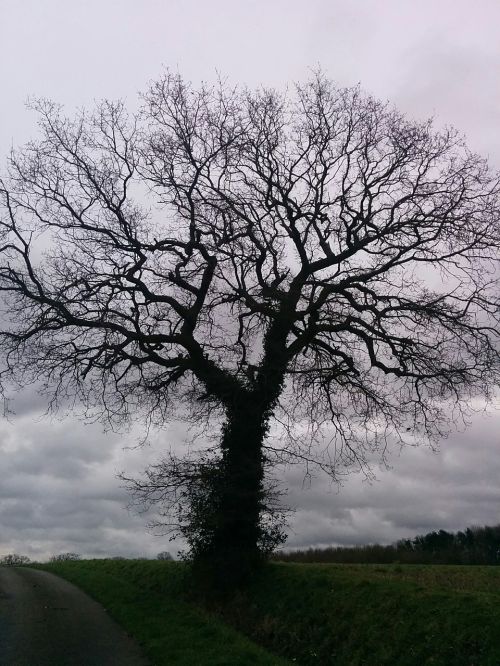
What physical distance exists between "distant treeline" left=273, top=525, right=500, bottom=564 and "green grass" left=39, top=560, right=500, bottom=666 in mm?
3689

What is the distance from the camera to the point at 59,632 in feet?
48.8

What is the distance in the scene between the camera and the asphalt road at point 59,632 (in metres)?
12.5

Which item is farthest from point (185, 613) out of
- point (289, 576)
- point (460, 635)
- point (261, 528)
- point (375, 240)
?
point (375, 240)

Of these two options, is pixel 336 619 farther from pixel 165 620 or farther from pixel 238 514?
pixel 238 514

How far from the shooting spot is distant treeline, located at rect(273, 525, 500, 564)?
853 inches

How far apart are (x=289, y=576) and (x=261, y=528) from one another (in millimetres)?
2331

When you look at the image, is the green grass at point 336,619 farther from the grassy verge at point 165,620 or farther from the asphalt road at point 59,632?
the asphalt road at point 59,632

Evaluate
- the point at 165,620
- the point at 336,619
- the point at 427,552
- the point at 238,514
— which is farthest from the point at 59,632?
the point at 427,552

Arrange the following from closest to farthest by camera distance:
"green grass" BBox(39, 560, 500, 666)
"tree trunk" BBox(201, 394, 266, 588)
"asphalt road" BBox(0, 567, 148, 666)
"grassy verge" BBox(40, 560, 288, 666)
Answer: "green grass" BBox(39, 560, 500, 666), "grassy verge" BBox(40, 560, 288, 666), "asphalt road" BBox(0, 567, 148, 666), "tree trunk" BBox(201, 394, 266, 588)

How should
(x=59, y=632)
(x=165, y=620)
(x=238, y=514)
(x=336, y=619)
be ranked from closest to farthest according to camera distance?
(x=336, y=619), (x=59, y=632), (x=165, y=620), (x=238, y=514)

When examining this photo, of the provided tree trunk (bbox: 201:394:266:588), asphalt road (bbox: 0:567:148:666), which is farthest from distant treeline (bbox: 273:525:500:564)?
asphalt road (bbox: 0:567:148:666)

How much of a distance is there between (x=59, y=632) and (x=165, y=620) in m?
2.22

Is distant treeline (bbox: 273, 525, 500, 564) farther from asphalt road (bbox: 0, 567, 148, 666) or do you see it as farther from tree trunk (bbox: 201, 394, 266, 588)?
asphalt road (bbox: 0, 567, 148, 666)

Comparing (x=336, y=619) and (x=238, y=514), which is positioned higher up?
(x=238, y=514)
